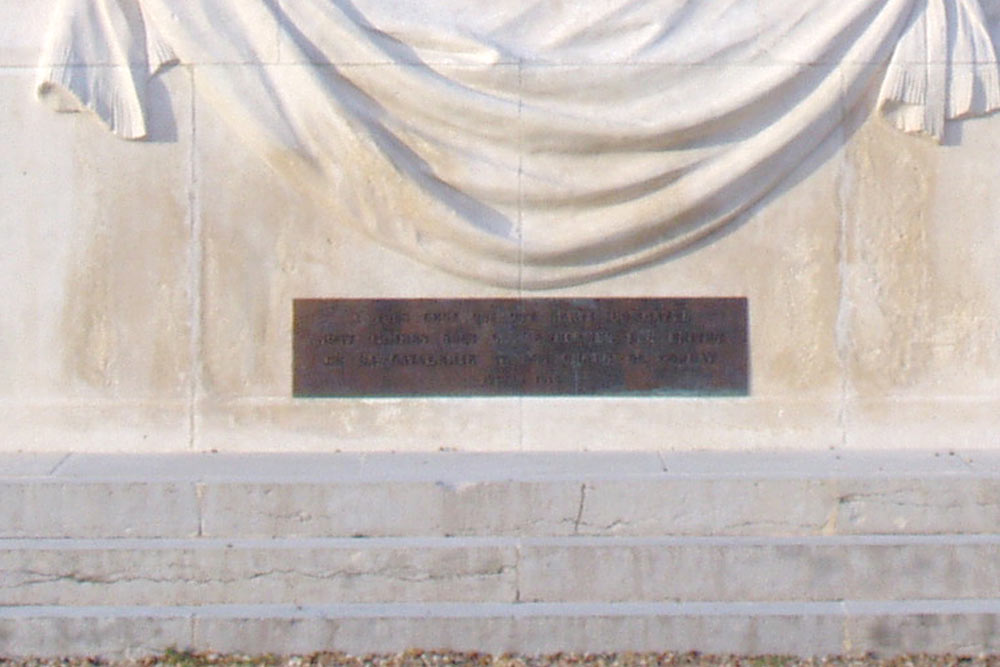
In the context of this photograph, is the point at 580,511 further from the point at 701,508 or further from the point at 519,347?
the point at 519,347

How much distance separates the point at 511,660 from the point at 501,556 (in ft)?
1.54

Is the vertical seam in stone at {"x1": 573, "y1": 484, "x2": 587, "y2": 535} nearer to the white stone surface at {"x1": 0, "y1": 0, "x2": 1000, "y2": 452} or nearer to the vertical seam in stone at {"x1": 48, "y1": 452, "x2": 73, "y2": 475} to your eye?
the white stone surface at {"x1": 0, "y1": 0, "x2": 1000, "y2": 452}

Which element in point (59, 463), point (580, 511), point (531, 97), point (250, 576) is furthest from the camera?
point (531, 97)

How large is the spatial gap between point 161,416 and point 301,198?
1.17 metres

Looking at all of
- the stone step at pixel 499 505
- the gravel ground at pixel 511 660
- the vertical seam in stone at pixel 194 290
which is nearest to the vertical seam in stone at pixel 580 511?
the stone step at pixel 499 505

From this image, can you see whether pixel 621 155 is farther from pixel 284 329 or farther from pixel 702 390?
pixel 284 329

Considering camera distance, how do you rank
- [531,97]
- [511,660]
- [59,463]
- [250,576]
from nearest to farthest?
[511,660], [250,576], [59,463], [531,97]

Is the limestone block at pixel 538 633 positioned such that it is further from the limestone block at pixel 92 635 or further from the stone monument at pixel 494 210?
the stone monument at pixel 494 210

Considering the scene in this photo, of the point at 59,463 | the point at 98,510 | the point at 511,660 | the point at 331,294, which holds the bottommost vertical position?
the point at 511,660

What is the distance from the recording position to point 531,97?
22.8 ft

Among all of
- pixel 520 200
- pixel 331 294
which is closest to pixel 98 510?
pixel 331 294

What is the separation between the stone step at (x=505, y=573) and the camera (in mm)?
6020

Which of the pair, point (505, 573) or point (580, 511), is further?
point (580, 511)

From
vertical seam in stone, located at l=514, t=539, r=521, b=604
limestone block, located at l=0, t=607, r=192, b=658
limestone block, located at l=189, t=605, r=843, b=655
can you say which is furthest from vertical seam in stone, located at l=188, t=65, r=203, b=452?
vertical seam in stone, located at l=514, t=539, r=521, b=604
